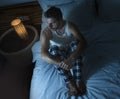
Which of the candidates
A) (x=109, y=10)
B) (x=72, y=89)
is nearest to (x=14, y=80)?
(x=72, y=89)

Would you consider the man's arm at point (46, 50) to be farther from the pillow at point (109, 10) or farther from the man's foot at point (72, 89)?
the pillow at point (109, 10)

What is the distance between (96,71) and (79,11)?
0.59 meters

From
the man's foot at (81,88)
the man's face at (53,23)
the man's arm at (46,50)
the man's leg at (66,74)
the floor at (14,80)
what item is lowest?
the floor at (14,80)

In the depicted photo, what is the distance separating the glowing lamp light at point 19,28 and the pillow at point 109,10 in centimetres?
77

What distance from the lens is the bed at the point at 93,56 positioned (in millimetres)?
1476

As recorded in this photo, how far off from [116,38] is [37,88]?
0.76m

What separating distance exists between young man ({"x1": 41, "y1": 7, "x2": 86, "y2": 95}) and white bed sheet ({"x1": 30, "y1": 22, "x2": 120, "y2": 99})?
0.07 metres

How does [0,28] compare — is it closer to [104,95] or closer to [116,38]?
[116,38]

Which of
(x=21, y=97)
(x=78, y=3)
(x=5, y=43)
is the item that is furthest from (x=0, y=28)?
(x=78, y=3)

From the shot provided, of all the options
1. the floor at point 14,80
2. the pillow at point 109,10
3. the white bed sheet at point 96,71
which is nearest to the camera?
the white bed sheet at point 96,71

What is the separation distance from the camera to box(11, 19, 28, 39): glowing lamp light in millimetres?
2097

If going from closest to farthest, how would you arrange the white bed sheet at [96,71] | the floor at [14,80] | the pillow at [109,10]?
the white bed sheet at [96,71]
the pillow at [109,10]
the floor at [14,80]

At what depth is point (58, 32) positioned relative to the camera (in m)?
1.60

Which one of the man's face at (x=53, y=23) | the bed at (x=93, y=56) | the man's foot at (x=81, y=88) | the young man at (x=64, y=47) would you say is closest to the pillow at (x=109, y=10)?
the bed at (x=93, y=56)
